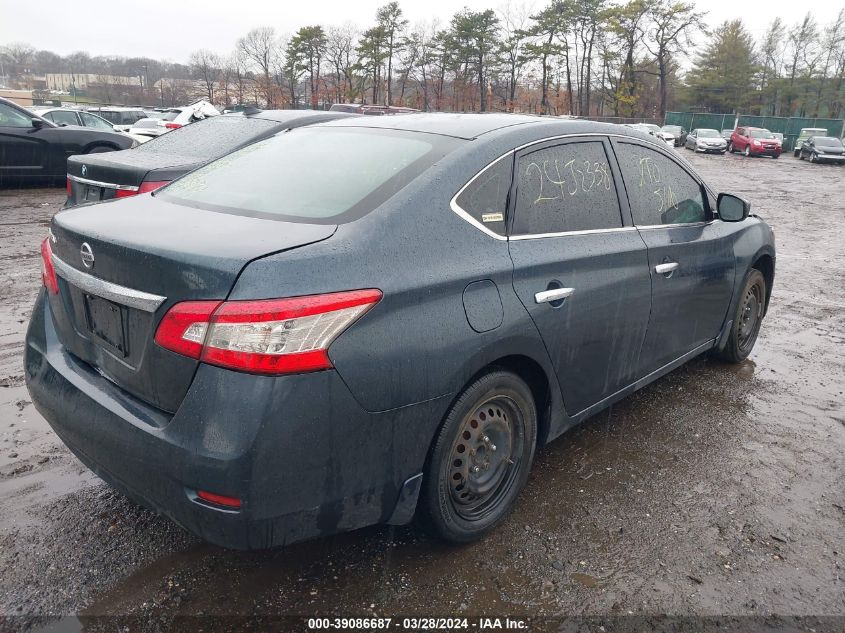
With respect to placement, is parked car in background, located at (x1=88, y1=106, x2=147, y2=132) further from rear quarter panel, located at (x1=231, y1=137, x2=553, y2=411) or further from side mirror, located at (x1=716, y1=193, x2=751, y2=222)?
rear quarter panel, located at (x1=231, y1=137, x2=553, y2=411)

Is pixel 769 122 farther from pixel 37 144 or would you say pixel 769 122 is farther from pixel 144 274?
pixel 144 274

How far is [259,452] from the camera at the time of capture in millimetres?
1909

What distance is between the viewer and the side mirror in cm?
404

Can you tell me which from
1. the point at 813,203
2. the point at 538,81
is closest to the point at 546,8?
the point at 538,81

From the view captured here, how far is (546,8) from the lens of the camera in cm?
6094

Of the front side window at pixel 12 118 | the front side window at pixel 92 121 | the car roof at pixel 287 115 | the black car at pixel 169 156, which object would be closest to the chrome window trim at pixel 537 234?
the black car at pixel 169 156

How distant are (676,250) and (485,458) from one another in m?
1.71

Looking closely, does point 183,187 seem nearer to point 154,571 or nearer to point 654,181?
point 154,571

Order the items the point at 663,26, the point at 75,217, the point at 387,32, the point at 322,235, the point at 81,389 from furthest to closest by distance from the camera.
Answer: the point at 387,32, the point at 663,26, the point at 75,217, the point at 81,389, the point at 322,235

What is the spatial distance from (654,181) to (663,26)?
2558 inches

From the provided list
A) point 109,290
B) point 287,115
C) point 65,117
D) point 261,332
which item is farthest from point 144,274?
point 65,117

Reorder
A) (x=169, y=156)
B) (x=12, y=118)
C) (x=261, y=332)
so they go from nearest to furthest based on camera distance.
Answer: (x=261, y=332) → (x=169, y=156) → (x=12, y=118)

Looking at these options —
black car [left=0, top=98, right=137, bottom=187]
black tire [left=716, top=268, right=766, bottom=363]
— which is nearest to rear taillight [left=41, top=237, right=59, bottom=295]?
black tire [left=716, top=268, right=766, bottom=363]

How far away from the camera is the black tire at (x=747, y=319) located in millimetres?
4574
